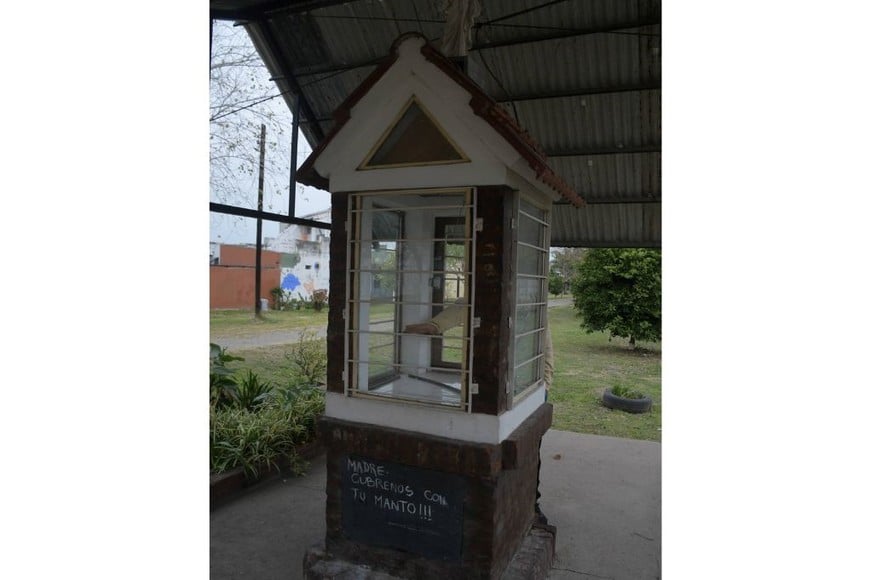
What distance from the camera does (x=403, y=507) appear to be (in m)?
2.30

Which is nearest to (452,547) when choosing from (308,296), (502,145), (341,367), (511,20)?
(341,367)

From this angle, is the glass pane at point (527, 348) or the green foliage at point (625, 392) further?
the green foliage at point (625, 392)

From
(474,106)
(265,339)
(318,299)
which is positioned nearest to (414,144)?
(474,106)

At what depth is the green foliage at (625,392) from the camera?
672 cm

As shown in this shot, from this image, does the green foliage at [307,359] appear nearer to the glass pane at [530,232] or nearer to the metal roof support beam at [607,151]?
the metal roof support beam at [607,151]

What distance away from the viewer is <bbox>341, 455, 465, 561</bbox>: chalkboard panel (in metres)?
2.22

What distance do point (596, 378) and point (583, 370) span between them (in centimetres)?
48

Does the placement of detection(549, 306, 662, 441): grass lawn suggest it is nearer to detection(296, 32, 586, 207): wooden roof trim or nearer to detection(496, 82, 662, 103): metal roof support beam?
detection(496, 82, 662, 103): metal roof support beam

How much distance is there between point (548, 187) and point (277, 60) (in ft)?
8.95

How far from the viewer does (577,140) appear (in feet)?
13.3

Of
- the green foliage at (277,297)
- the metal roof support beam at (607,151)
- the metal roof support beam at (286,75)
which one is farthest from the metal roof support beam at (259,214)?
the green foliage at (277,297)

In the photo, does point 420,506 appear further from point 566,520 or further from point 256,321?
point 256,321

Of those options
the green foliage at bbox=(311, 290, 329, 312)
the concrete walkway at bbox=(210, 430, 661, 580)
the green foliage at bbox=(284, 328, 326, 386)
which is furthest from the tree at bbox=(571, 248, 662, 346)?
the green foliage at bbox=(284, 328, 326, 386)

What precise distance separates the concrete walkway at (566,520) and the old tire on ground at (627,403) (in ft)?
6.50
